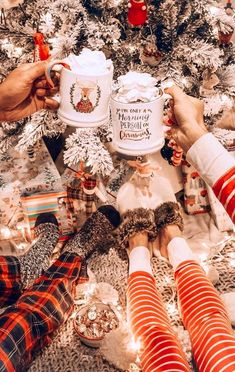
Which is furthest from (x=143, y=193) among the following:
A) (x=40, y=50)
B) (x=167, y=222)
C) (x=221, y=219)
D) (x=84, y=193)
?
(x=40, y=50)

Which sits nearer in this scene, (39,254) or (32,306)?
(32,306)

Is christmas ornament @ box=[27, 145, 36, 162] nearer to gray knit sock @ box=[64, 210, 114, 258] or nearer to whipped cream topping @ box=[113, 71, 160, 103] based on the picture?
gray knit sock @ box=[64, 210, 114, 258]

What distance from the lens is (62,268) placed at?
145cm

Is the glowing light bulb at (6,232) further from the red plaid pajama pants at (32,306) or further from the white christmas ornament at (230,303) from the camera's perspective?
the white christmas ornament at (230,303)

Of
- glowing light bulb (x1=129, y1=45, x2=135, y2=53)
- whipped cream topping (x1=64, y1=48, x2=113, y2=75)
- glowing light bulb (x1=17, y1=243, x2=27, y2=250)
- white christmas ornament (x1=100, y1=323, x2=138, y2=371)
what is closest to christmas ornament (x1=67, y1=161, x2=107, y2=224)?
glowing light bulb (x1=17, y1=243, x2=27, y2=250)

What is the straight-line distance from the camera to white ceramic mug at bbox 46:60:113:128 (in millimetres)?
965

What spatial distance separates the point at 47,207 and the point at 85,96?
0.74 m

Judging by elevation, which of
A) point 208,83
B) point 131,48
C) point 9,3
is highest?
point 9,3

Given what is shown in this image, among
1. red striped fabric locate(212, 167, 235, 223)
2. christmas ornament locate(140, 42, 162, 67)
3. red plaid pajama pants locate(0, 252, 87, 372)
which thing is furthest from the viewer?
christmas ornament locate(140, 42, 162, 67)

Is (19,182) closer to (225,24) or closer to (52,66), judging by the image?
(52,66)

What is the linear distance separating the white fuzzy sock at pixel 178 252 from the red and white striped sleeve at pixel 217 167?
49cm

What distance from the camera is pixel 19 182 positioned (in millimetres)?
1641

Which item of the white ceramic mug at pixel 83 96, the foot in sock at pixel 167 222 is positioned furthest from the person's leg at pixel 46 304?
the white ceramic mug at pixel 83 96

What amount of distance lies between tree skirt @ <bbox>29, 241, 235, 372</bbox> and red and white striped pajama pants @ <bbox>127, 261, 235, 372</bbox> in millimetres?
122
